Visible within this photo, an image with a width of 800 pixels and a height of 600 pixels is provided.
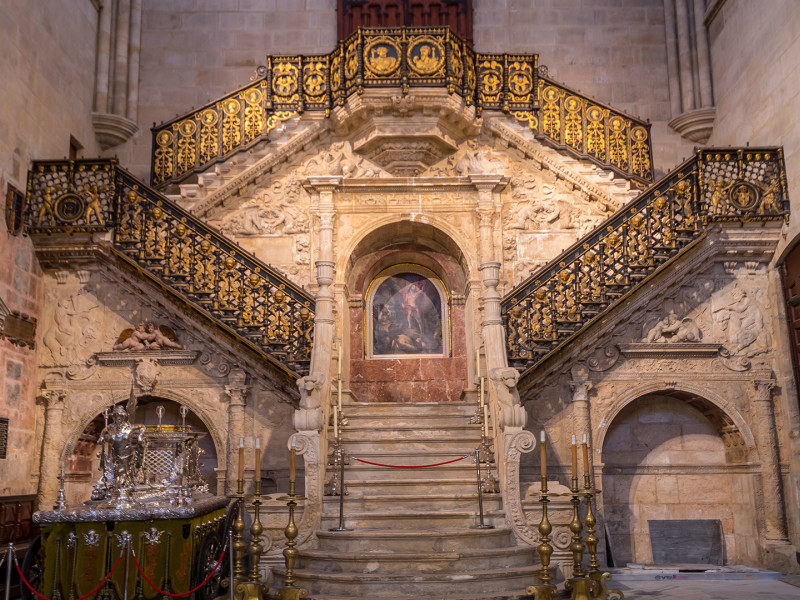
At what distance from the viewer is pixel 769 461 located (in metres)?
10.6

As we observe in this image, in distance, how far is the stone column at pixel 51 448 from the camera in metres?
10.6

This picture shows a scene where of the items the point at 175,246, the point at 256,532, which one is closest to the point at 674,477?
the point at 256,532

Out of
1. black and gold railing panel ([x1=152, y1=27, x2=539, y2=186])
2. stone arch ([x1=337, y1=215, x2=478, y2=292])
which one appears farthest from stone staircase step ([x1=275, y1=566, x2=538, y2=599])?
black and gold railing panel ([x1=152, y1=27, x2=539, y2=186])

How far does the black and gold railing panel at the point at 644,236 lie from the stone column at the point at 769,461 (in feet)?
6.82

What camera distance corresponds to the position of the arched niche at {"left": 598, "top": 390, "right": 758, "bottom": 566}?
11062 mm

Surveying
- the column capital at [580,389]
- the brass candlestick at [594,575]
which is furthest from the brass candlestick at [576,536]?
the column capital at [580,389]

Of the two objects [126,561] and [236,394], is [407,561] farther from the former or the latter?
[236,394]

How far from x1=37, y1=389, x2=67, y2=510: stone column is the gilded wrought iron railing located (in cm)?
199

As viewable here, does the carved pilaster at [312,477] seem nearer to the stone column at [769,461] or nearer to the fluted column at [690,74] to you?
the stone column at [769,461]

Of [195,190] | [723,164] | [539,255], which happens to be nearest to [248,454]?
[195,190]

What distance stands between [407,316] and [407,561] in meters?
5.91

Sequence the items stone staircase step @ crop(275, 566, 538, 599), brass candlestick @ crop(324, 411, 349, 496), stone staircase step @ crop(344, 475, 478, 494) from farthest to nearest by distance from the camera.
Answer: stone staircase step @ crop(344, 475, 478, 494), brass candlestick @ crop(324, 411, 349, 496), stone staircase step @ crop(275, 566, 538, 599)

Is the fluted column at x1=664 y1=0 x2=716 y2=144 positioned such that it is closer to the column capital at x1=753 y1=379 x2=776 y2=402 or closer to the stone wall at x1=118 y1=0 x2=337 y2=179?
the column capital at x1=753 y1=379 x2=776 y2=402

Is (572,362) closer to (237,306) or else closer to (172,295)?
(237,306)
